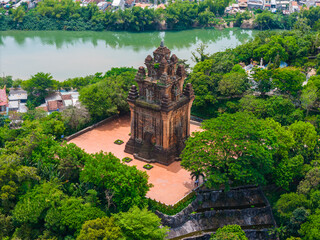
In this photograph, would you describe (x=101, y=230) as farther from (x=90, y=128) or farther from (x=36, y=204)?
(x=90, y=128)

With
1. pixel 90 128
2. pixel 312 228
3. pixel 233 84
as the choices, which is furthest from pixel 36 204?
pixel 233 84

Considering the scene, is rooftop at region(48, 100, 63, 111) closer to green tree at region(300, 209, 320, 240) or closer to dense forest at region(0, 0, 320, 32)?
green tree at region(300, 209, 320, 240)

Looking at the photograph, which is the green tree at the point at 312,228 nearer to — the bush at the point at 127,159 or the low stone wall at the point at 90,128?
the bush at the point at 127,159

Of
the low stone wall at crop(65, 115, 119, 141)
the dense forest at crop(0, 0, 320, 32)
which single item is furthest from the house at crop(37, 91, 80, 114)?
the dense forest at crop(0, 0, 320, 32)

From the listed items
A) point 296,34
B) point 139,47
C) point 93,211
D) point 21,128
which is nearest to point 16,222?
point 93,211

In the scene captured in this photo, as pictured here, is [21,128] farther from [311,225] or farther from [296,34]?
[296,34]
